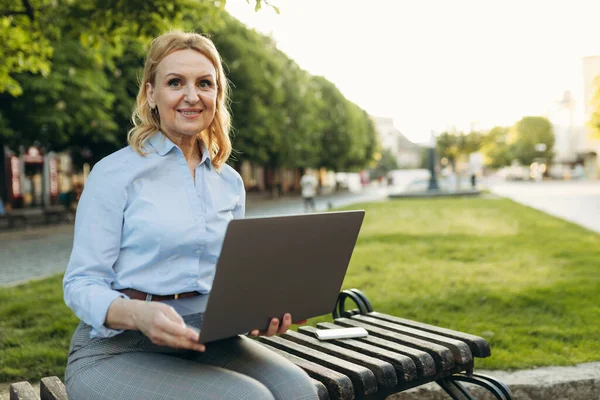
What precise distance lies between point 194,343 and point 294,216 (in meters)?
0.48

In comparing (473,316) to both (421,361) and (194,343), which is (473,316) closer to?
(421,361)

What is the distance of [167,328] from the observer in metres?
1.93

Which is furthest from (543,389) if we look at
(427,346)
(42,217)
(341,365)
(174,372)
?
(42,217)

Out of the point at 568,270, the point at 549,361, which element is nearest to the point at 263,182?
the point at 568,270

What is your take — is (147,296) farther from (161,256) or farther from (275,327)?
(275,327)

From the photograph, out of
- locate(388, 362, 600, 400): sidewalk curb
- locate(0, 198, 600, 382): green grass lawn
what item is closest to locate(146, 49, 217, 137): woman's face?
locate(388, 362, 600, 400): sidewalk curb

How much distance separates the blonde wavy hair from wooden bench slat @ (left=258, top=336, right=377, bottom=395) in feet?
2.84

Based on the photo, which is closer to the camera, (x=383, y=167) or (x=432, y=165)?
(x=432, y=165)

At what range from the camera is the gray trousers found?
2.05m

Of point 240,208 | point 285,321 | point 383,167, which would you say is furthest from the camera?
point 383,167

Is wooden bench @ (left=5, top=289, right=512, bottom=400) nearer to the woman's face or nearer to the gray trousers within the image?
the gray trousers

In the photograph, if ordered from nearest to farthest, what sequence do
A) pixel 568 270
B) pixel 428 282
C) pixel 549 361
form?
pixel 549 361 → pixel 428 282 → pixel 568 270

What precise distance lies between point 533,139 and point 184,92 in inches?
3750

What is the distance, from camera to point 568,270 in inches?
319
